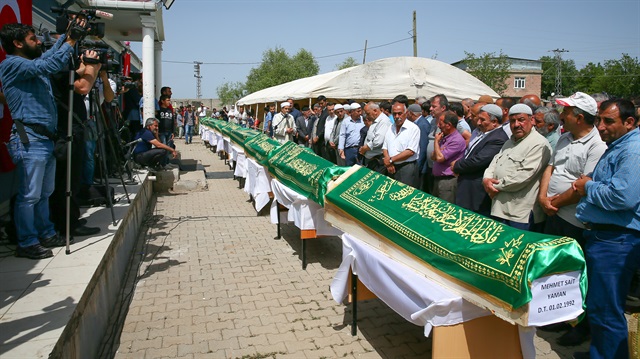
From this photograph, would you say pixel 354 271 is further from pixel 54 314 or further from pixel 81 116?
pixel 81 116

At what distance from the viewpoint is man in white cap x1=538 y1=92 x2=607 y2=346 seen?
3.33 metres

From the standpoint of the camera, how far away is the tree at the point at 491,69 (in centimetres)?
3694

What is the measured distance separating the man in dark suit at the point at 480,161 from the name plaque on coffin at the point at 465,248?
118 centimetres

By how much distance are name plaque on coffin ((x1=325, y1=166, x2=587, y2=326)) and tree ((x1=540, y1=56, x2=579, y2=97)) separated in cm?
7075

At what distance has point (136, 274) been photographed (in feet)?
16.5

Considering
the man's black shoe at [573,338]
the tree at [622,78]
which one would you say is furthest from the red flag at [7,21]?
the tree at [622,78]

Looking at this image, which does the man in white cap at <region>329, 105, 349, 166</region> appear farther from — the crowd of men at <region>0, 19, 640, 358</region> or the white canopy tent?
the white canopy tent

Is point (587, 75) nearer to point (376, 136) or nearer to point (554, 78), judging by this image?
point (554, 78)

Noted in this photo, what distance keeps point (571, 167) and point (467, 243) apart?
4.76 feet

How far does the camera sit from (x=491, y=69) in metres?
37.1

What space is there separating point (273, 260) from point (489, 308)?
3487mm

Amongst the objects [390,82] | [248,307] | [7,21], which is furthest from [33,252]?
[390,82]

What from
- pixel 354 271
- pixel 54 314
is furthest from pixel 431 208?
pixel 54 314

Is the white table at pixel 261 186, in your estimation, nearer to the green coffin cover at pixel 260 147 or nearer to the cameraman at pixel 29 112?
the green coffin cover at pixel 260 147
